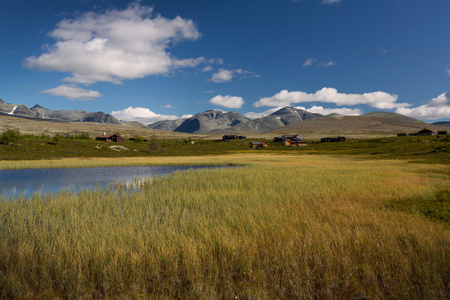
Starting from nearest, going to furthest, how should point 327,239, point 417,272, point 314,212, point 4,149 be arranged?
point 417,272, point 327,239, point 314,212, point 4,149

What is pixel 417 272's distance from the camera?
7152mm

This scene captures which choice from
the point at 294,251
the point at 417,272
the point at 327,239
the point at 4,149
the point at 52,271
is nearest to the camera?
the point at 417,272

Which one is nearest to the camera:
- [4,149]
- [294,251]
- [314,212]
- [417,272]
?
[417,272]

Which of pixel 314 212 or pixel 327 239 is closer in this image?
pixel 327 239

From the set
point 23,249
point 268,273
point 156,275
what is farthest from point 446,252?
point 23,249

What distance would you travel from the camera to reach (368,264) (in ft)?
24.8

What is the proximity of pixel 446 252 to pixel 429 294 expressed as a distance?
2679mm

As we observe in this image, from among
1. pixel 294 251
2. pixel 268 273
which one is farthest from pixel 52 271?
pixel 294 251

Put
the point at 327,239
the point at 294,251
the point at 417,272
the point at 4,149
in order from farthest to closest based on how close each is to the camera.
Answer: the point at 4,149
the point at 327,239
the point at 294,251
the point at 417,272

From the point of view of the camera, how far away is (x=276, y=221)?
1167 centimetres

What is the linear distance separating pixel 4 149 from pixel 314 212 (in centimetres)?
8807

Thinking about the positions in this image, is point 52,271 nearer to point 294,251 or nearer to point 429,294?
point 294,251

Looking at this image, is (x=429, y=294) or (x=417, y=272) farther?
(x=417, y=272)

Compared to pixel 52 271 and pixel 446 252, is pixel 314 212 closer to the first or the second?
pixel 446 252
